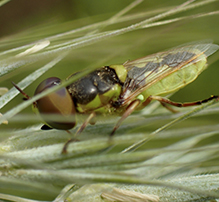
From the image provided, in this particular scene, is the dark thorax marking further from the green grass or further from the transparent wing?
the green grass

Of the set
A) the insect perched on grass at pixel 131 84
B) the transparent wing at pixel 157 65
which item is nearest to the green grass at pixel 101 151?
the insect perched on grass at pixel 131 84

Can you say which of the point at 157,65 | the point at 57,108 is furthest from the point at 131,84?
the point at 57,108

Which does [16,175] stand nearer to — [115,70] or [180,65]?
[115,70]

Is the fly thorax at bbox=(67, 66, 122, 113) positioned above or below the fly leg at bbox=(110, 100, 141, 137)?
above

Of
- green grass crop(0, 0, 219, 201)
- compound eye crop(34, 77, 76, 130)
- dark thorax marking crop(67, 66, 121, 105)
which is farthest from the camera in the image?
dark thorax marking crop(67, 66, 121, 105)

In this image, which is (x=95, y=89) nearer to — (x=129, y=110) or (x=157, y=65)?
(x=129, y=110)

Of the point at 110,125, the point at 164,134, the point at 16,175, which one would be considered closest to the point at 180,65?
the point at 110,125

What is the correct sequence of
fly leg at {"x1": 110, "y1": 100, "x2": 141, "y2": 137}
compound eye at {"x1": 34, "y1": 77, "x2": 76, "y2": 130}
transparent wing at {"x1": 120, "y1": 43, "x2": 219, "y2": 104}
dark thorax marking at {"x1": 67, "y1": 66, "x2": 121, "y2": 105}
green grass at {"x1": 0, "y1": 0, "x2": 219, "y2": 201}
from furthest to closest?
transparent wing at {"x1": 120, "y1": 43, "x2": 219, "y2": 104} → dark thorax marking at {"x1": 67, "y1": 66, "x2": 121, "y2": 105} → fly leg at {"x1": 110, "y1": 100, "x2": 141, "y2": 137} → compound eye at {"x1": 34, "y1": 77, "x2": 76, "y2": 130} → green grass at {"x1": 0, "y1": 0, "x2": 219, "y2": 201}

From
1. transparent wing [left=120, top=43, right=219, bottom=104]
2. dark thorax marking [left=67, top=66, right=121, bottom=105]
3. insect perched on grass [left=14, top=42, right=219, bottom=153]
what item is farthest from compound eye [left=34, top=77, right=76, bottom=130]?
transparent wing [left=120, top=43, right=219, bottom=104]
